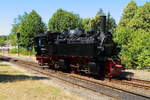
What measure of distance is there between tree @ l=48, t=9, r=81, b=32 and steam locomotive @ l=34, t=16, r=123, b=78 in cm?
3111

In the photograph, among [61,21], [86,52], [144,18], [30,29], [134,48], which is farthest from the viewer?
[61,21]

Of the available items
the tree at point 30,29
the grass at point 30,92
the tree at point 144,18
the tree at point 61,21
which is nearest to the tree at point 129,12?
the tree at point 144,18

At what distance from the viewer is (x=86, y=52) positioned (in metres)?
16.0

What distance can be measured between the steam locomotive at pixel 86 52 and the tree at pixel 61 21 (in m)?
31.1

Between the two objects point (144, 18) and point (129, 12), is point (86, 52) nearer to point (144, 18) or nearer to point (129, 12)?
point (144, 18)

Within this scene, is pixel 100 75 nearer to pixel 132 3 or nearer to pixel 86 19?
pixel 132 3

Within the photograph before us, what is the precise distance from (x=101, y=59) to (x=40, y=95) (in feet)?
20.3

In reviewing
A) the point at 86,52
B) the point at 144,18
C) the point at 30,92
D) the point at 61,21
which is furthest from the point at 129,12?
the point at 30,92

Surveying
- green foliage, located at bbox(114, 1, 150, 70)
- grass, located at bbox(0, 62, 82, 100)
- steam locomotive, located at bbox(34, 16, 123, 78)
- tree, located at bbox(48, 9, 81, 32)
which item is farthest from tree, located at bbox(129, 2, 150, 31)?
grass, located at bbox(0, 62, 82, 100)

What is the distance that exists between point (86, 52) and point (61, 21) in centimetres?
3705

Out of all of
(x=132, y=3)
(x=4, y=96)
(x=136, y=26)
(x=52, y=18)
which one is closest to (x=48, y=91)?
(x=4, y=96)

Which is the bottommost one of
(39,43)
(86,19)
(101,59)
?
(101,59)

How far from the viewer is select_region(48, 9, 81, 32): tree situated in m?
51.9

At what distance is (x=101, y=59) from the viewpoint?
1548cm
